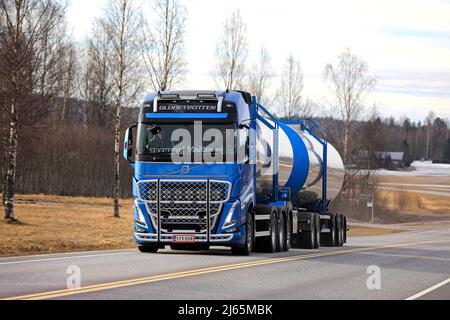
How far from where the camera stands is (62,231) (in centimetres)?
3428

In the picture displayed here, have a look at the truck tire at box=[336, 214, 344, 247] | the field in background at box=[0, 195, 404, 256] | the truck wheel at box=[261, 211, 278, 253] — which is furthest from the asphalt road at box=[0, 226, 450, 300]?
the truck tire at box=[336, 214, 344, 247]

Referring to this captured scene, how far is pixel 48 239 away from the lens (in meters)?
28.5

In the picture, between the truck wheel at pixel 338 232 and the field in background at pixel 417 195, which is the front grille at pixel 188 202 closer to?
the truck wheel at pixel 338 232

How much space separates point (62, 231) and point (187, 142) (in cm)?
1432

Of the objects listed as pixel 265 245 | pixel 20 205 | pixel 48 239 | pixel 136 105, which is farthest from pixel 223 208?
pixel 136 105

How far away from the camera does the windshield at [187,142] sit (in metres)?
21.3

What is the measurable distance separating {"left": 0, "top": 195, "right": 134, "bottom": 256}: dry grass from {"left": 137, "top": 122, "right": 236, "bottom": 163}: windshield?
4891 millimetres

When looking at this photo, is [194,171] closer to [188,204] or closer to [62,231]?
[188,204]

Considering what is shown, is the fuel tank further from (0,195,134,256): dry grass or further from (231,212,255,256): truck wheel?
(0,195,134,256): dry grass

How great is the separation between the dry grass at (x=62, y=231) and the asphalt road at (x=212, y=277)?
186 inches

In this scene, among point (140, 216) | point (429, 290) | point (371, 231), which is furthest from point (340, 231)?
point (371, 231)
